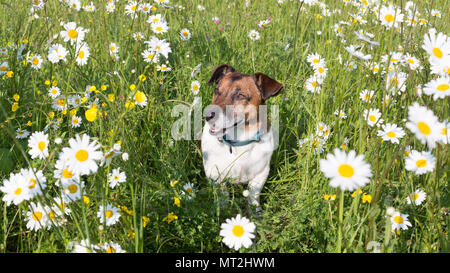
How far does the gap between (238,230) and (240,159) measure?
113cm

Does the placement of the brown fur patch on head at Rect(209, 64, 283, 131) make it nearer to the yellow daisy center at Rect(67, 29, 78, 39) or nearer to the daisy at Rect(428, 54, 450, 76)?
the yellow daisy center at Rect(67, 29, 78, 39)

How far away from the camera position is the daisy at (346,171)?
1188 mm

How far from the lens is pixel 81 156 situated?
1.42 metres

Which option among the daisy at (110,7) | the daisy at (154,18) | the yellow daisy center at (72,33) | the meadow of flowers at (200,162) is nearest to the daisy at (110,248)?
the meadow of flowers at (200,162)

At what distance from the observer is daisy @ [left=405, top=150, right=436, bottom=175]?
1.63m

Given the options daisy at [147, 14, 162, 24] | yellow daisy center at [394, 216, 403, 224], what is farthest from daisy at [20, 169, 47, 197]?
daisy at [147, 14, 162, 24]

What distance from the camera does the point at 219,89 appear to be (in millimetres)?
2986

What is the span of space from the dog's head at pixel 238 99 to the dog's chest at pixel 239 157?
0.17 metres

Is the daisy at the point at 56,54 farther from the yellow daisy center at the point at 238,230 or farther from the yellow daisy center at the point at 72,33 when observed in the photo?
the yellow daisy center at the point at 238,230
